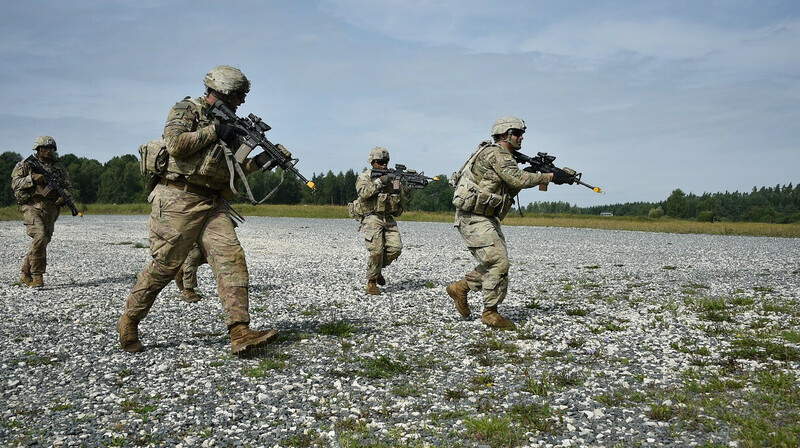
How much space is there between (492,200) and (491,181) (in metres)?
0.33

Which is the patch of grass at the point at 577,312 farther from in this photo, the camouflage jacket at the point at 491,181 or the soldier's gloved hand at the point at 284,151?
the soldier's gloved hand at the point at 284,151

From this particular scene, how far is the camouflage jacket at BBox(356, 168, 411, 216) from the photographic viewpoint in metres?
12.6

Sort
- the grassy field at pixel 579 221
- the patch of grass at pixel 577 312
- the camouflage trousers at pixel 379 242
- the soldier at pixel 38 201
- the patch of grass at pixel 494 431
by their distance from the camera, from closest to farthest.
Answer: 1. the patch of grass at pixel 494 431
2. the patch of grass at pixel 577 312
3. the camouflage trousers at pixel 379 242
4. the soldier at pixel 38 201
5. the grassy field at pixel 579 221

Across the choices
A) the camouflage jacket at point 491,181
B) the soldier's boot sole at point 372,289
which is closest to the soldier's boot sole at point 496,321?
the camouflage jacket at point 491,181

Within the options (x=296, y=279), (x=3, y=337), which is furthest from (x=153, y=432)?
(x=296, y=279)

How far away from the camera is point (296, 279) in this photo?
15.2 m

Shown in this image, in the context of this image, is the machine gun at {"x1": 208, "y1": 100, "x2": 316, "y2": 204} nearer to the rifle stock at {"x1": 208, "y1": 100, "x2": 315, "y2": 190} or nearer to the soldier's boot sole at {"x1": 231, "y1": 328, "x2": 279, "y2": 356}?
the rifle stock at {"x1": 208, "y1": 100, "x2": 315, "y2": 190}

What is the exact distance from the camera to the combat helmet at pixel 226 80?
7344mm

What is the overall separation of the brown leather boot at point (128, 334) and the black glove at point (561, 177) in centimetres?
673

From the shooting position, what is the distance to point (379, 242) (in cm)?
1257

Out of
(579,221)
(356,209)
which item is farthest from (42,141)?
(579,221)

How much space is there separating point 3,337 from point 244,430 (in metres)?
5.69

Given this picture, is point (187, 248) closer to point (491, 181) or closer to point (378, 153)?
point (491, 181)

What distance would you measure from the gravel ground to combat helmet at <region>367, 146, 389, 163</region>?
305 cm
